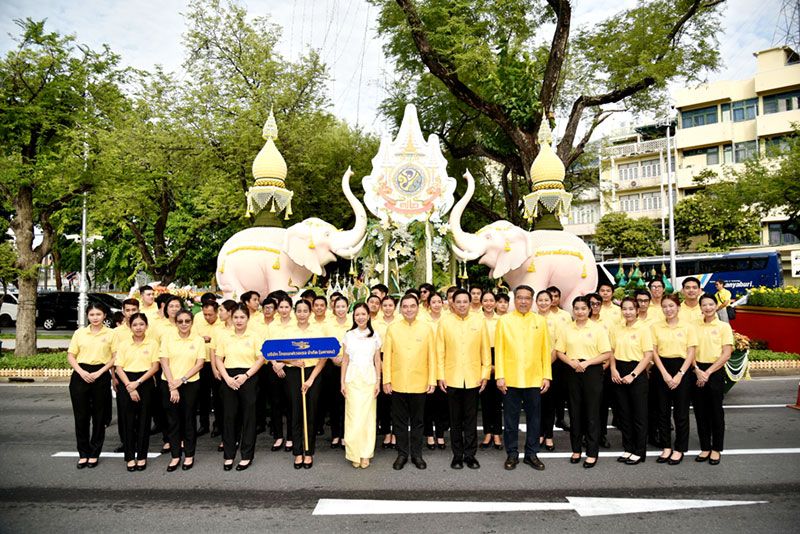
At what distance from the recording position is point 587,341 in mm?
5090

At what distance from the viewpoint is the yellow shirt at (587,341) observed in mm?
5074

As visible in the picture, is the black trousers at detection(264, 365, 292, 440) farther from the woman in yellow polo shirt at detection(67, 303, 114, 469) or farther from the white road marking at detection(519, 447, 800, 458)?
the white road marking at detection(519, 447, 800, 458)

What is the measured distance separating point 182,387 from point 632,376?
412cm

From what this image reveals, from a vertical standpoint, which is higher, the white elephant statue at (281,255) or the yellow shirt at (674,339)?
the white elephant statue at (281,255)

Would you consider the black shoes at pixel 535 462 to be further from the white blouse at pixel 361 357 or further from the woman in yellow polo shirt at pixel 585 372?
the white blouse at pixel 361 357

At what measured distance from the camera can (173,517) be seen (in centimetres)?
396

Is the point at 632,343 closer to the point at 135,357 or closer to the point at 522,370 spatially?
the point at 522,370

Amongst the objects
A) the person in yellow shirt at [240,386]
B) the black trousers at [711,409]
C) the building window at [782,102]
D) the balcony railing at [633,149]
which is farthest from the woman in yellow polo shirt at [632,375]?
the balcony railing at [633,149]

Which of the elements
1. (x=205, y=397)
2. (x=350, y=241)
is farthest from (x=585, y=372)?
(x=350, y=241)

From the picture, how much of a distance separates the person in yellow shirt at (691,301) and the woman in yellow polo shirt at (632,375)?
763 millimetres

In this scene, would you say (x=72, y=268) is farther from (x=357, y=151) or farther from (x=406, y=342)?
(x=406, y=342)

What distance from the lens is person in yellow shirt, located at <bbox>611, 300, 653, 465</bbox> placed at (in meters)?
5.09

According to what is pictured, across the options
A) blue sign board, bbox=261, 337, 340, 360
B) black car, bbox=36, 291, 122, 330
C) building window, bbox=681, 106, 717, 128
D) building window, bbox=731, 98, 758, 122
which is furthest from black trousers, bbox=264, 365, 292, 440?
building window, bbox=681, 106, 717, 128

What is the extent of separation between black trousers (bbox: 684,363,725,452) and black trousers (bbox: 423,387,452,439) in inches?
89.9
